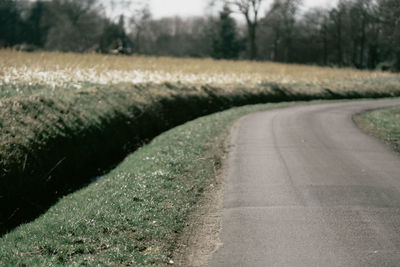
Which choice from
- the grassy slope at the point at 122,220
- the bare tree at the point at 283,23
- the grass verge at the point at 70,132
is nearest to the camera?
the grassy slope at the point at 122,220

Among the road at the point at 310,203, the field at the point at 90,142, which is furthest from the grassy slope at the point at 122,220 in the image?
the road at the point at 310,203

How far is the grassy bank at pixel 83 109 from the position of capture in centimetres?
930

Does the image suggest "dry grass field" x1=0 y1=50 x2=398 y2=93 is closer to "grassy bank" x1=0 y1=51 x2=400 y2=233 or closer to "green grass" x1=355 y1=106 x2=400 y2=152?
"grassy bank" x1=0 y1=51 x2=400 y2=233

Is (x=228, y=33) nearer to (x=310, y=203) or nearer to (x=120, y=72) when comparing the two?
(x=120, y=72)

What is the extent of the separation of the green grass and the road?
0.75 m

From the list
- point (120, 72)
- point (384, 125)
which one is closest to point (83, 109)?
point (120, 72)

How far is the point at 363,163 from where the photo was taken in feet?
34.0

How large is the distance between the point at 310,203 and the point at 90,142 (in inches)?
289

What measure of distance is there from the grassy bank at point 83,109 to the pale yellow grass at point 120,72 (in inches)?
2.4

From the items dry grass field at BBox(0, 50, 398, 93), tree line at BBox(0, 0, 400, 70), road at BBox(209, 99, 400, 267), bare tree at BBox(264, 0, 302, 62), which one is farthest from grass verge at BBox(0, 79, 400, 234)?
bare tree at BBox(264, 0, 302, 62)

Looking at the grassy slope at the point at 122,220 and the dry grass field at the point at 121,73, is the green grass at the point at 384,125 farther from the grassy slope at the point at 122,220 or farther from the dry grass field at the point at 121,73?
the dry grass field at the point at 121,73

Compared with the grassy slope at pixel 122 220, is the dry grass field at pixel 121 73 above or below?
above

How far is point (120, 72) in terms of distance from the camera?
70.6 feet

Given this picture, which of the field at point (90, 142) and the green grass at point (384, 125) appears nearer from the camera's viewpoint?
the field at point (90, 142)
